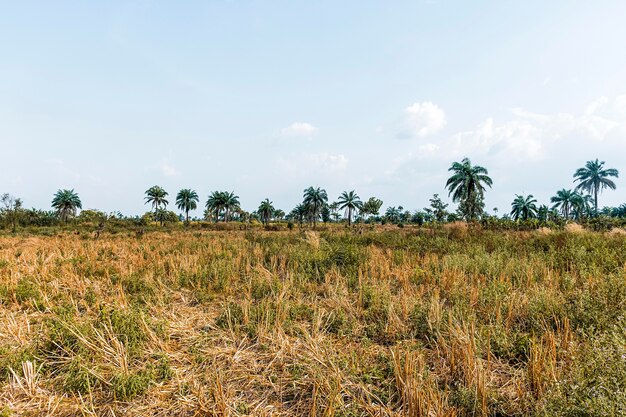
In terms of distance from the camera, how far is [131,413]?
2635 millimetres

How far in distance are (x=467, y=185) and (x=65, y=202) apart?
3412 inches

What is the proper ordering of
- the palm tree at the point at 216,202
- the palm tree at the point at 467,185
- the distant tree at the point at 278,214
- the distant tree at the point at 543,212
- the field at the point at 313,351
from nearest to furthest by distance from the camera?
the field at the point at 313,351
the palm tree at the point at 467,185
the distant tree at the point at 543,212
the palm tree at the point at 216,202
the distant tree at the point at 278,214

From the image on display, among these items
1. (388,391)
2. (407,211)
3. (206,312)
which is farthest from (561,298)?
(407,211)

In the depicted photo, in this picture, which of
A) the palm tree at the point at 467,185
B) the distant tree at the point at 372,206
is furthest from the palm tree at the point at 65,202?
the palm tree at the point at 467,185

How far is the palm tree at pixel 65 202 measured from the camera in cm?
7062

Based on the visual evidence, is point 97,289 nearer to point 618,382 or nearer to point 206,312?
point 206,312

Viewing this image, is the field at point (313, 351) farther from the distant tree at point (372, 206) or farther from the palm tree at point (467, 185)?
the distant tree at point (372, 206)

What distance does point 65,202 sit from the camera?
70.9m

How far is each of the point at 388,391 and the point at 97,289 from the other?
5.71m

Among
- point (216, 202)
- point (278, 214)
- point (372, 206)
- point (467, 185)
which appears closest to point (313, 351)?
point (467, 185)

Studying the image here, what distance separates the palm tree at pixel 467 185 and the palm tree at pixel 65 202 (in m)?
83.7

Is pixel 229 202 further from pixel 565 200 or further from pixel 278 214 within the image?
pixel 565 200

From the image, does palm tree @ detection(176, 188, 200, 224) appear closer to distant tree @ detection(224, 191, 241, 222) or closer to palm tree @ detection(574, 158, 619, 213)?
distant tree @ detection(224, 191, 241, 222)

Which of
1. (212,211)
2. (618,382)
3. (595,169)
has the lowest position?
(618,382)
